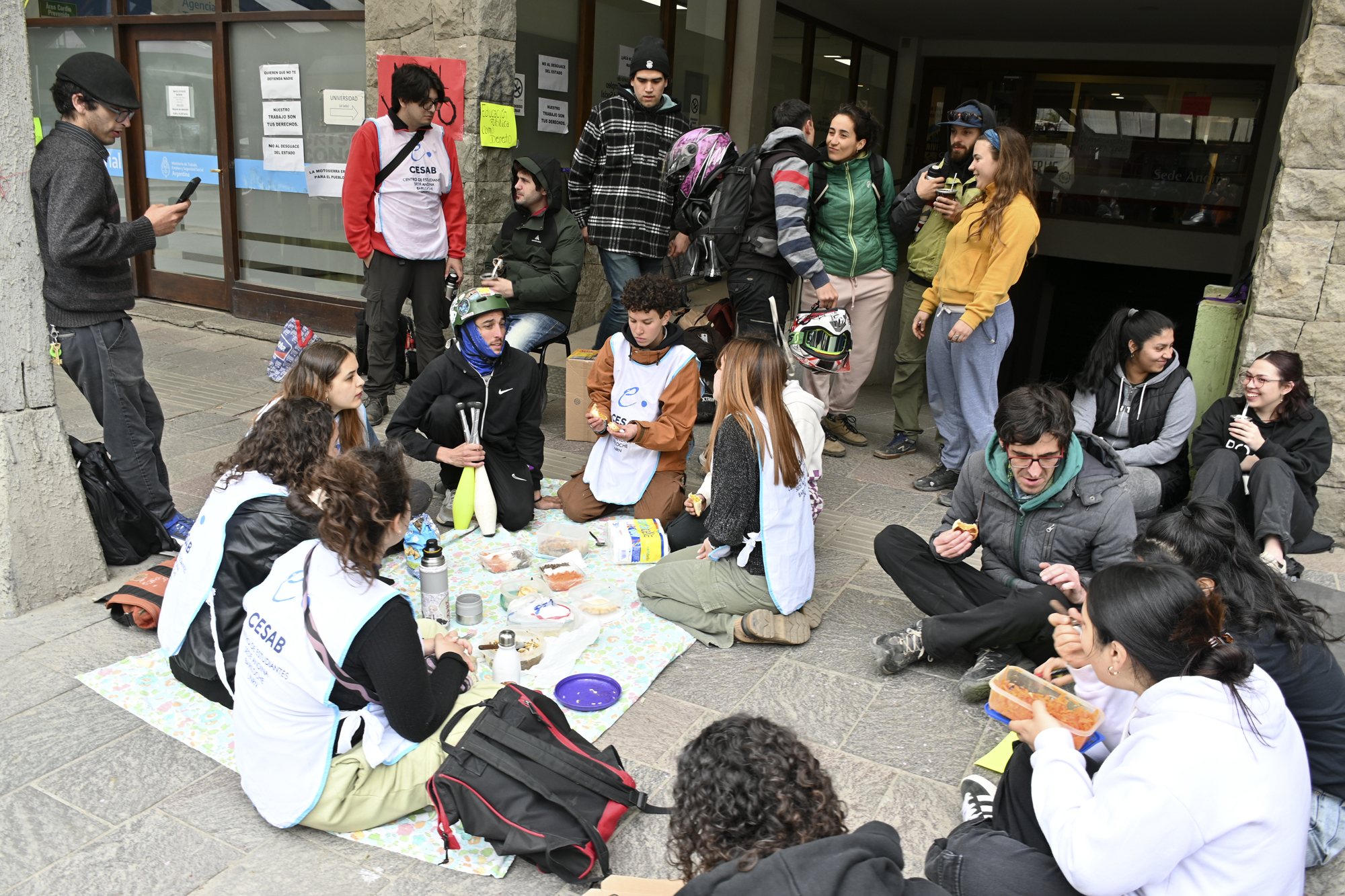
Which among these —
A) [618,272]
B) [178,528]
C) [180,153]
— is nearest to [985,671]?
[178,528]

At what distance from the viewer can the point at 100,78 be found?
3.87m

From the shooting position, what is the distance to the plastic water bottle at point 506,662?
3338 mm

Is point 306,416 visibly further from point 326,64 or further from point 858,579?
point 326,64

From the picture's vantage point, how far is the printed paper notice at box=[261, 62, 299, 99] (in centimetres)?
792

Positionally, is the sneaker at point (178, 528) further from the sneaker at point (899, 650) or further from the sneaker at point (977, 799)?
the sneaker at point (977, 799)

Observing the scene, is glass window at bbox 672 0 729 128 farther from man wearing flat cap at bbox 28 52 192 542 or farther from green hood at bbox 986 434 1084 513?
green hood at bbox 986 434 1084 513

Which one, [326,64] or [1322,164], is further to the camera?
[326,64]

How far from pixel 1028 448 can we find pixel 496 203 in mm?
4731

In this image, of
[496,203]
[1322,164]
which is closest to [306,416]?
[496,203]

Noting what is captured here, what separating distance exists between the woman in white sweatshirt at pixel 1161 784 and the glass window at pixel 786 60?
8.40m

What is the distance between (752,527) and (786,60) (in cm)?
766

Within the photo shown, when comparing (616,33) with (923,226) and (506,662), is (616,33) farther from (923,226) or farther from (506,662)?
(506,662)

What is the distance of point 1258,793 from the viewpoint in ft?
6.17

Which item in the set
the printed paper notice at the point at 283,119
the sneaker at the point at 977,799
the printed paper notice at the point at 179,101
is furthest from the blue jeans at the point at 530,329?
the printed paper notice at the point at 179,101
